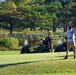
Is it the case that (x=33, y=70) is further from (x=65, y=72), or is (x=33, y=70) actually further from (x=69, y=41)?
(x=69, y=41)

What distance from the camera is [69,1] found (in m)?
81.2

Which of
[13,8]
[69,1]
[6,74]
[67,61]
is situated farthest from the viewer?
[69,1]

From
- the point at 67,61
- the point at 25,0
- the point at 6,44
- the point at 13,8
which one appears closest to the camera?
the point at 67,61

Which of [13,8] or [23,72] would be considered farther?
[13,8]

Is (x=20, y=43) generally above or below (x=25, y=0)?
below

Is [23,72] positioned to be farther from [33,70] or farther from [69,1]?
[69,1]

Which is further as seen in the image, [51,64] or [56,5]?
[56,5]

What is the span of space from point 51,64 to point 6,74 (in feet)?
7.33

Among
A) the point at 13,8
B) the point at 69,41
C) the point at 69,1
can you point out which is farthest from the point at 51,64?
the point at 69,1

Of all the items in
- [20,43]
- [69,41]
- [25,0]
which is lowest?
[20,43]

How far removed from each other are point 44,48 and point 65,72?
12.9 metres

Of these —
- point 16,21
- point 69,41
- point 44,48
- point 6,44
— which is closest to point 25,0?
point 16,21

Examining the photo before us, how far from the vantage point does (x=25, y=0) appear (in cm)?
6284

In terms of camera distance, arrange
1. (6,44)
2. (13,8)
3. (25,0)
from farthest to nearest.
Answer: (25,0) → (13,8) → (6,44)
